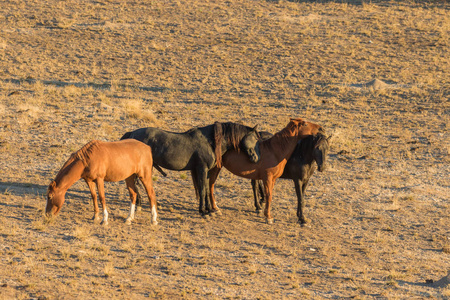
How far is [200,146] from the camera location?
14469mm

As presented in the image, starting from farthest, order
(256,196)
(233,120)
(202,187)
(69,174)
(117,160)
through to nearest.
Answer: (233,120) < (256,196) < (202,187) < (117,160) < (69,174)

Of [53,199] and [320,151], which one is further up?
[320,151]

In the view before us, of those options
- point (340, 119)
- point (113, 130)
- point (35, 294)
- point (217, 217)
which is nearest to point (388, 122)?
point (340, 119)

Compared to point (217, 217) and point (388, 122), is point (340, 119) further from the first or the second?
point (217, 217)

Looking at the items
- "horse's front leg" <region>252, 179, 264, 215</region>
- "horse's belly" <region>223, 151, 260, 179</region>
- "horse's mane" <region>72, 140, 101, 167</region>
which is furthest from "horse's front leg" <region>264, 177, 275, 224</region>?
"horse's mane" <region>72, 140, 101, 167</region>

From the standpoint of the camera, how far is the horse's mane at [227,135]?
47.6ft

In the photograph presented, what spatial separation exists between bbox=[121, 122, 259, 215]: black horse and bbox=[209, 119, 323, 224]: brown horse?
24 centimetres

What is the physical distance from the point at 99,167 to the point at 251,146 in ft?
11.3

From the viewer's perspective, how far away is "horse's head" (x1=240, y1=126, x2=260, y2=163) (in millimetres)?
14500

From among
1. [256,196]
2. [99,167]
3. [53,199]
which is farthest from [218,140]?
[53,199]

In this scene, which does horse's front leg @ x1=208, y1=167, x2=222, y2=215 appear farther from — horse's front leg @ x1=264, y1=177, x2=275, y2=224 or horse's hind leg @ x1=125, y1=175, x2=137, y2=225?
horse's hind leg @ x1=125, y1=175, x2=137, y2=225

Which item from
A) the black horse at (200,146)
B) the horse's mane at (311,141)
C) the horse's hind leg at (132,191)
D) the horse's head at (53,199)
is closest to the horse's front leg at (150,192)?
the horse's hind leg at (132,191)

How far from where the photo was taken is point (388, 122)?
2472cm

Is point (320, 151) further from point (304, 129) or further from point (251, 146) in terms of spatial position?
point (251, 146)
